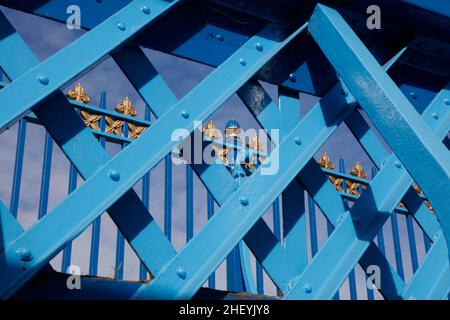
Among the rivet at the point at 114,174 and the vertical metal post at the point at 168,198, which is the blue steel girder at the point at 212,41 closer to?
the rivet at the point at 114,174

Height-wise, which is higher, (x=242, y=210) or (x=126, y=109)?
(x=126, y=109)

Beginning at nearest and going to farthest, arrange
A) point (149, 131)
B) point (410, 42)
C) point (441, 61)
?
point (149, 131)
point (410, 42)
point (441, 61)

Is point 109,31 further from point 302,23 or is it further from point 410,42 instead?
point 410,42

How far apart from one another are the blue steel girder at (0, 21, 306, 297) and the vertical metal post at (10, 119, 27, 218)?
5.09 feet

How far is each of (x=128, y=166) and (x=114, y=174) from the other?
58 millimetres

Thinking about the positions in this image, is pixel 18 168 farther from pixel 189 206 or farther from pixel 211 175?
pixel 211 175

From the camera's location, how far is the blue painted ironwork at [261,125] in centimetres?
165

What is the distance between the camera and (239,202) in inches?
75.7

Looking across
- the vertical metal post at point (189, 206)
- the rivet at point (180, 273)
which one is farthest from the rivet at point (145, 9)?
the vertical metal post at point (189, 206)

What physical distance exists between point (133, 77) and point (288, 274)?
0.93m

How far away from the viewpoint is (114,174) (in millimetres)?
1688

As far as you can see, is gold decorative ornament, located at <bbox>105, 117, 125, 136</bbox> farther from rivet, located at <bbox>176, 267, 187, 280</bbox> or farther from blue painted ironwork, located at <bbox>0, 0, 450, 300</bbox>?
rivet, located at <bbox>176, 267, 187, 280</bbox>

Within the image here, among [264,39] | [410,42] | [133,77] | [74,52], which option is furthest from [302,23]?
[74,52]

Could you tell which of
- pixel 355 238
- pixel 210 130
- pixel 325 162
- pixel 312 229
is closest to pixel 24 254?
pixel 355 238
